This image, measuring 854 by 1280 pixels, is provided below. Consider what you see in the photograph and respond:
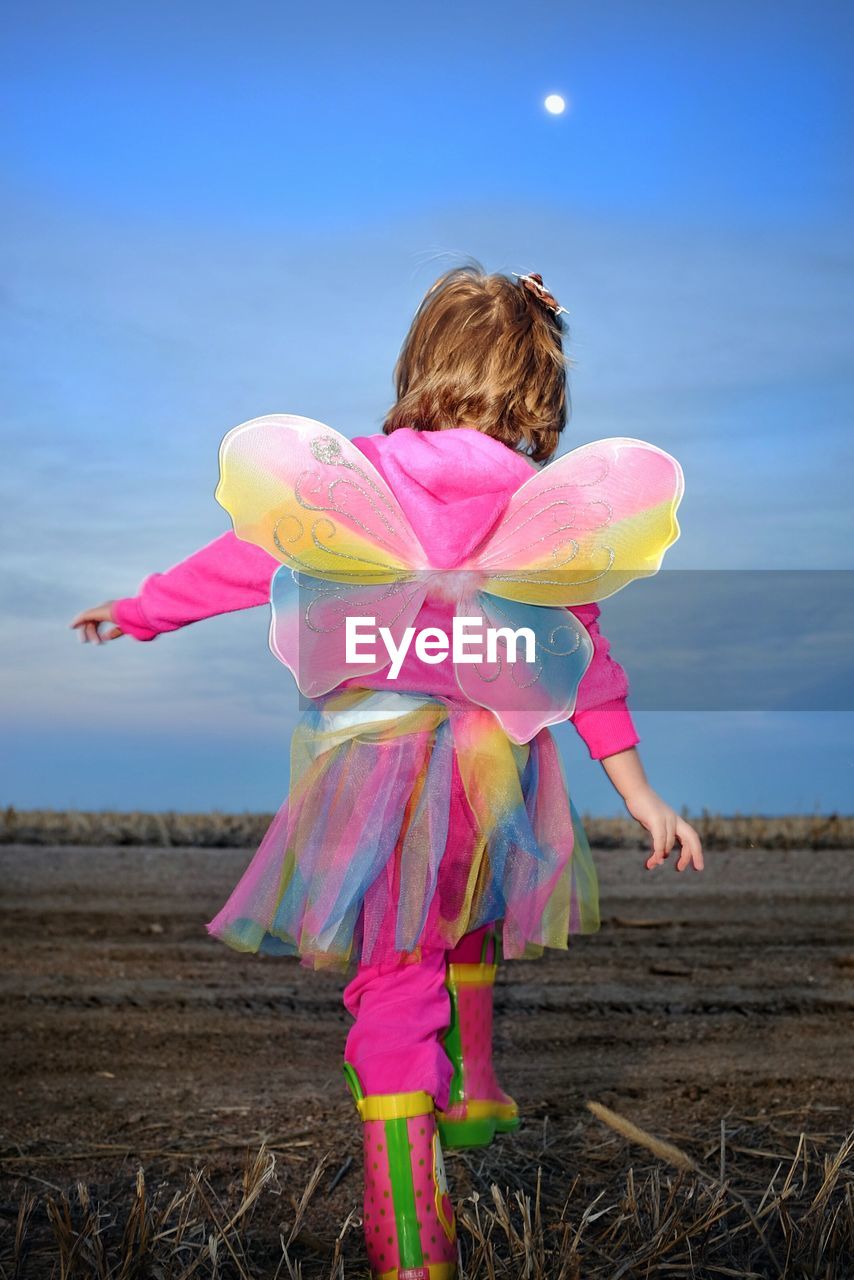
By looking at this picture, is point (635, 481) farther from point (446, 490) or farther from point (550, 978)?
point (550, 978)

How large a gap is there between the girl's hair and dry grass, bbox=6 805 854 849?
21.6 ft

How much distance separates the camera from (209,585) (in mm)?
2238

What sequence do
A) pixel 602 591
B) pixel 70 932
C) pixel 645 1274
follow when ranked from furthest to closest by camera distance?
1. pixel 70 932
2. pixel 602 591
3. pixel 645 1274

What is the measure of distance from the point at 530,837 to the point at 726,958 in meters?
3.44

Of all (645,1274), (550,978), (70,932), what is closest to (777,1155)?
(645,1274)

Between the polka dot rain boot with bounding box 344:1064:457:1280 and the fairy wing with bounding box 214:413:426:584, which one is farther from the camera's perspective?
the fairy wing with bounding box 214:413:426:584

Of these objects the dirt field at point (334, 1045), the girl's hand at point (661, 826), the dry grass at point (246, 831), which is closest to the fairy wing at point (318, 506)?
the girl's hand at point (661, 826)

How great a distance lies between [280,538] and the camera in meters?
2.19

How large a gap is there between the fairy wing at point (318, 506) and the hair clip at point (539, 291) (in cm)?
49

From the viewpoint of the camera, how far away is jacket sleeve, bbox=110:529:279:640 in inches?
87.4

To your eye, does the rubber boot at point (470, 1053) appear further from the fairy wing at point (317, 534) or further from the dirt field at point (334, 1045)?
the fairy wing at point (317, 534)

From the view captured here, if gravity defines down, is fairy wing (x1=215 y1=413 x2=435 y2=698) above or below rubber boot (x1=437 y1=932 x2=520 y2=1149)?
above

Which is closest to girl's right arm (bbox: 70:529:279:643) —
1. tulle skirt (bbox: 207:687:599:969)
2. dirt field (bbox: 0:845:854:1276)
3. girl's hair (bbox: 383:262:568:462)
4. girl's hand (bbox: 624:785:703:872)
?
tulle skirt (bbox: 207:687:599:969)

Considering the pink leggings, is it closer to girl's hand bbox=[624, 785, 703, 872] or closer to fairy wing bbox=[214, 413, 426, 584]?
girl's hand bbox=[624, 785, 703, 872]
